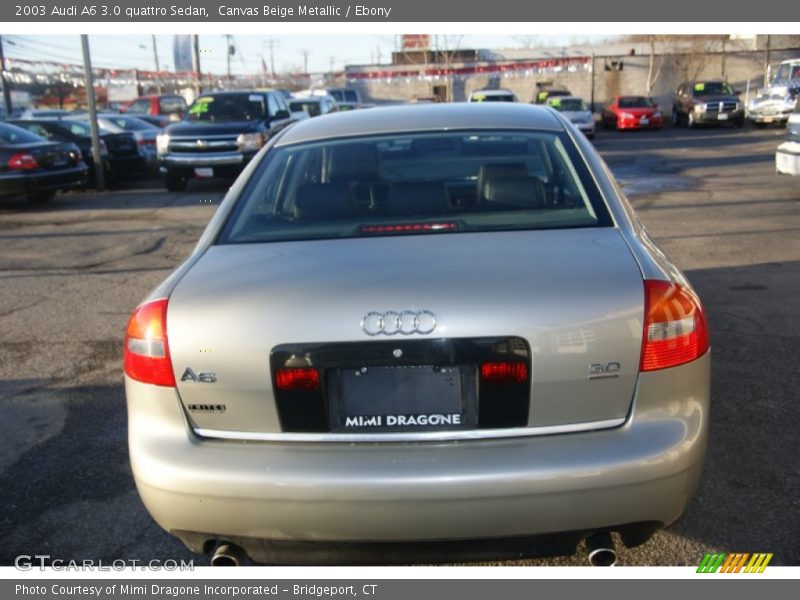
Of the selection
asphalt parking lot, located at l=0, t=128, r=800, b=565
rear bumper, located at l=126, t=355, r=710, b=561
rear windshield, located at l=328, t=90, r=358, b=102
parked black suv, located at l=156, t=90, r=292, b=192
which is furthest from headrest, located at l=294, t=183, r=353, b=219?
rear windshield, located at l=328, t=90, r=358, b=102

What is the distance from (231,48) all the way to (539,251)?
33.7 meters

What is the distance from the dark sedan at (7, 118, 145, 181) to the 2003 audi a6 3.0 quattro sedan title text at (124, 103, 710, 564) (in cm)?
1471

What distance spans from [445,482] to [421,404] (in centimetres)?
25

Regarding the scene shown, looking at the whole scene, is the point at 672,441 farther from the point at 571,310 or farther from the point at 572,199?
the point at 572,199

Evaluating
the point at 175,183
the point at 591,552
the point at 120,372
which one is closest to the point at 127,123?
the point at 175,183

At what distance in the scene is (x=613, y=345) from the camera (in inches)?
92.3

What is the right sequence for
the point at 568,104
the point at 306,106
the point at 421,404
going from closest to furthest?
the point at 421,404
the point at 306,106
the point at 568,104

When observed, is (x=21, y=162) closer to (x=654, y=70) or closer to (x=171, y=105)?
(x=171, y=105)

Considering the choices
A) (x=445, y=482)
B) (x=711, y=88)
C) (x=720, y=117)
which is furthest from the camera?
(x=711, y=88)

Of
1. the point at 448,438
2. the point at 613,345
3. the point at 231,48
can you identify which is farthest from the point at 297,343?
the point at 231,48

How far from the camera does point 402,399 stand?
94.3 inches

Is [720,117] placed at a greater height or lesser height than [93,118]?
lesser

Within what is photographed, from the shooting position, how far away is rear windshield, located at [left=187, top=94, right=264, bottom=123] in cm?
1530

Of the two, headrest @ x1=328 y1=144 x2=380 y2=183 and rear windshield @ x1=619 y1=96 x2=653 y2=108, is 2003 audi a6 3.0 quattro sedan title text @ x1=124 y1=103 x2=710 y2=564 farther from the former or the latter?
rear windshield @ x1=619 y1=96 x2=653 y2=108
